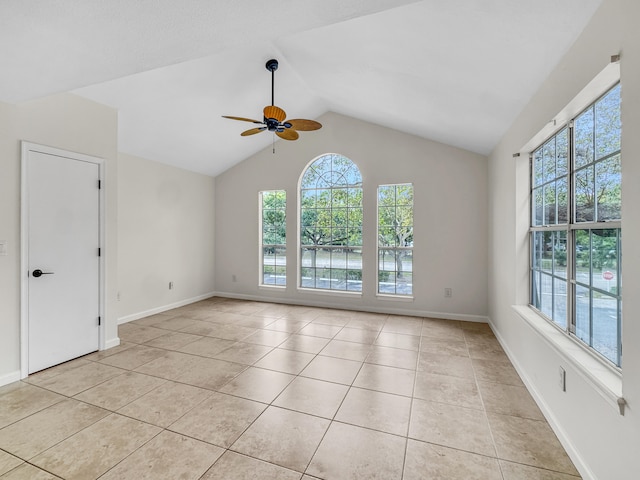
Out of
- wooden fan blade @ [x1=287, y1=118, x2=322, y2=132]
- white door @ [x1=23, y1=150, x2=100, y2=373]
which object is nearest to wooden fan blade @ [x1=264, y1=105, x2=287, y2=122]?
wooden fan blade @ [x1=287, y1=118, x2=322, y2=132]

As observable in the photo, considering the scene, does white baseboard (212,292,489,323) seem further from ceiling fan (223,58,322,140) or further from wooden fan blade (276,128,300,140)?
ceiling fan (223,58,322,140)

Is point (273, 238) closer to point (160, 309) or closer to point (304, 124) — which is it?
point (160, 309)

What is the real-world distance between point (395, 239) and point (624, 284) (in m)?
3.62

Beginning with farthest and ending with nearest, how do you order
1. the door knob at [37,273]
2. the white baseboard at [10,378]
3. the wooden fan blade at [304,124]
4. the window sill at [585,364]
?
the wooden fan blade at [304,124] → the door knob at [37,273] → the white baseboard at [10,378] → the window sill at [585,364]

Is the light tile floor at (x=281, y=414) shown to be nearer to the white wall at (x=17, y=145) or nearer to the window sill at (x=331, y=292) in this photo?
the white wall at (x=17, y=145)

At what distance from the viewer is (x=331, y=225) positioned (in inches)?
211

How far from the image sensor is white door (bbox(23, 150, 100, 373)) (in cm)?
281

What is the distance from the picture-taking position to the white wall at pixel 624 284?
4.13 feet

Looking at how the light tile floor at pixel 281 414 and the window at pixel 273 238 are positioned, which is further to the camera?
the window at pixel 273 238

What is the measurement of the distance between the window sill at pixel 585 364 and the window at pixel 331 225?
3.05 meters

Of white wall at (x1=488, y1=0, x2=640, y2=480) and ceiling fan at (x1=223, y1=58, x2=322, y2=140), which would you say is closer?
white wall at (x1=488, y1=0, x2=640, y2=480)

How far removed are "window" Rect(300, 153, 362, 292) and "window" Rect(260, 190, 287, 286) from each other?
378 millimetres

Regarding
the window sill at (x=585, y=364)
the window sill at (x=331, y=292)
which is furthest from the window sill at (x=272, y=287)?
the window sill at (x=585, y=364)

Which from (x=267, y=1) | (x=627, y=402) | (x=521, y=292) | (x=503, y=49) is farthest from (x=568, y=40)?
(x=521, y=292)
